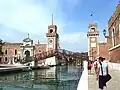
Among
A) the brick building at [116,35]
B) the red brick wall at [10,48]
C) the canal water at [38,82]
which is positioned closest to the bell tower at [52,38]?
the red brick wall at [10,48]

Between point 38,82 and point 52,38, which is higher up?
point 52,38

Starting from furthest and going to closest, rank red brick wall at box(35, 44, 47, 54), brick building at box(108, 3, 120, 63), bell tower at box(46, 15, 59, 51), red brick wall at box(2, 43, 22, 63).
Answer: red brick wall at box(2, 43, 22, 63) → red brick wall at box(35, 44, 47, 54) → bell tower at box(46, 15, 59, 51) → brick building at box(108, 3, 120, 63)

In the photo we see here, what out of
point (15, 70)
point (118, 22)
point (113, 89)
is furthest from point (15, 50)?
point (113, 89)

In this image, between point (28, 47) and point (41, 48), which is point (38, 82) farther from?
point (41, 48)

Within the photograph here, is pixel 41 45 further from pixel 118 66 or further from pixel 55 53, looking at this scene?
pixel 118 66

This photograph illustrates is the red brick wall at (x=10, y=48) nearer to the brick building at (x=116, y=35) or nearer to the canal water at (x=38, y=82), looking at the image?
the brick building at (x=116, y=35)

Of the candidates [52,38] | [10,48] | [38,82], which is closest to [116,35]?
[38,82]

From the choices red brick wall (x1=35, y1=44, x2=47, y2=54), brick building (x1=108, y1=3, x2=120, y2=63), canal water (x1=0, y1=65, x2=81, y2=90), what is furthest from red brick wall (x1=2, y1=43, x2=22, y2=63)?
canal water (x1=0, y1=65, x2=81, y2=90)

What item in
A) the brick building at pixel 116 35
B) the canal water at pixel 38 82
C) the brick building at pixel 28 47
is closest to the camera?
the canal water at pixel 38 82

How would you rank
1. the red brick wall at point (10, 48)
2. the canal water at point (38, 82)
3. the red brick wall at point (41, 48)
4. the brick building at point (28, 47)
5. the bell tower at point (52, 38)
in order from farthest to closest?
the red brick wall at point (10, 48), the red brick wall at point (41, 48), the bell tower at point (52, 38), the brick building at point (28, 47), the canal water at point (38, 82)

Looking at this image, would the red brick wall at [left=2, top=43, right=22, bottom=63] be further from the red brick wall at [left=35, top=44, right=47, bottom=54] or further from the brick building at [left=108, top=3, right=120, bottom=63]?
the brick building at [left=108, top=3, right=120, bottom=63]

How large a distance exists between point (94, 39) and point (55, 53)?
2427 cm

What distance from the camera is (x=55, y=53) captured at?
67438 mm

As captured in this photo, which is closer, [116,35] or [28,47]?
[116,35]
